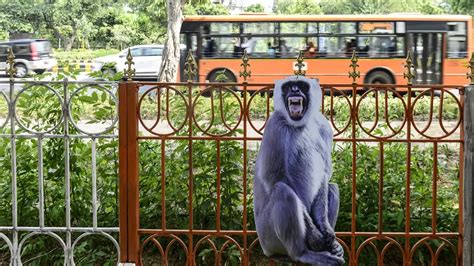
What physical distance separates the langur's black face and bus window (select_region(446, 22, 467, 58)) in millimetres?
13270

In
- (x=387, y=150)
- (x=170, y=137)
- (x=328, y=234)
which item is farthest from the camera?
(x=387, y=150)

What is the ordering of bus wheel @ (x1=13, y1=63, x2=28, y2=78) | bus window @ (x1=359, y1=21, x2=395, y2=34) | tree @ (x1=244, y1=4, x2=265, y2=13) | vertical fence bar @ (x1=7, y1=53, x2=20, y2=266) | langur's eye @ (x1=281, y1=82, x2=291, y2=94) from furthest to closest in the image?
tree @ (x1=244, y1=4, x2=265, y2=13), bus window @ (x1=359, y1=21, x2=395, y2=34), bus wheel @ (x1=13, y1=63, x2=28, y2=78), vertical fence bar @ (x1=7, y1=53, x2=20, y2=266), langur's eye @ (x1=281, y1=82, x2=291, y2=94)

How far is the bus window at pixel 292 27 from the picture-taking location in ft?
50.6

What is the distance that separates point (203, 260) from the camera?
424cm

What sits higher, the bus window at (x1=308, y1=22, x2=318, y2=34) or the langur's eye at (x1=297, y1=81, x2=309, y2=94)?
the bus window at (x1=308, y1=22, x2=318, y2=34)

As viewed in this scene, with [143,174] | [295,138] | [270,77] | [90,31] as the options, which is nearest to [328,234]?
[295,138]

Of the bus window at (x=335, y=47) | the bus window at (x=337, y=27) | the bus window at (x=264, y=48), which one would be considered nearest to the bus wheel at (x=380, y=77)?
the bus window at (x=335, y=47)

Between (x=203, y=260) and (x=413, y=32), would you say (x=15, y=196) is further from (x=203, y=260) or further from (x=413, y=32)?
(x=413, y=32)

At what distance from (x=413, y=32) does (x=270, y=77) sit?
11.3 feet

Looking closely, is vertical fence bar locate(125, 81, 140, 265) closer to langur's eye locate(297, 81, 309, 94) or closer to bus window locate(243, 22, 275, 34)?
langur's eye locate(297, 81, 309, 94)

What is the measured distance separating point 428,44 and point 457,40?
72 centimetres

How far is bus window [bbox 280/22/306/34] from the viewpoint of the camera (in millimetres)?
15422

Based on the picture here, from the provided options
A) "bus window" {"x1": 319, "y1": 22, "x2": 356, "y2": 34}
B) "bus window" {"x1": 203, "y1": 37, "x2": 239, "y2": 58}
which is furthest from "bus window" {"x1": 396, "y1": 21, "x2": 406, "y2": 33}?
"bus window" {"x1": 203, "y1": 37, "x2": 239, "y2": 58}

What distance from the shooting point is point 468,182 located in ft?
12.2
